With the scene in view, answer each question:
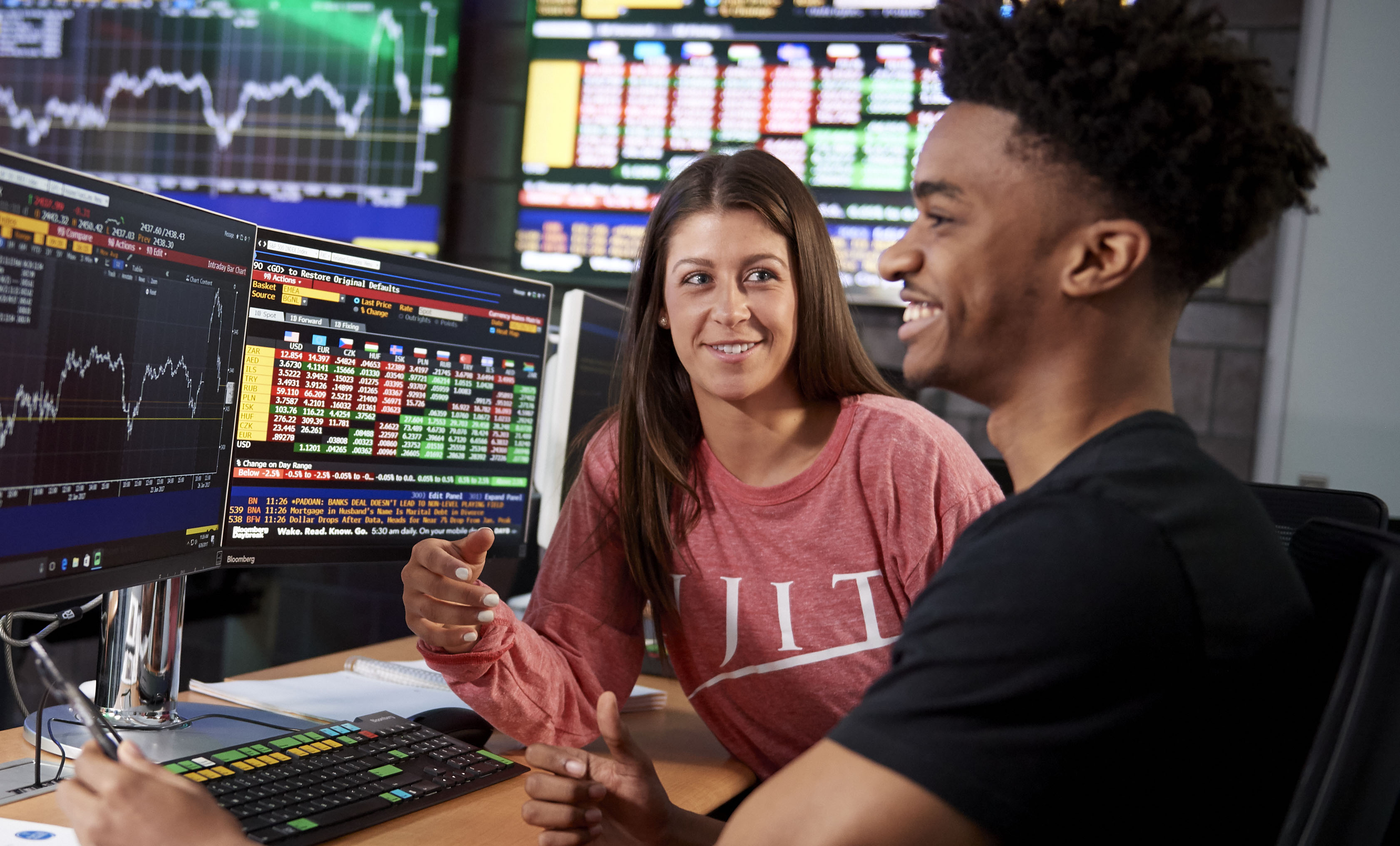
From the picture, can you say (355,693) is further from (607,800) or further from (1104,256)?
(1104,256)

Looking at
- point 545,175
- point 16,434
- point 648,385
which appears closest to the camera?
point 16,434

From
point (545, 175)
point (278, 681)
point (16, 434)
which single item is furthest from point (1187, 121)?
point (545, 175)

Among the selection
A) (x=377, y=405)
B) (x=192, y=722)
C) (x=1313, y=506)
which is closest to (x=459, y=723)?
(x=192, y=722)

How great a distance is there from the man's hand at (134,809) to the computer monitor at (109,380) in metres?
0.21

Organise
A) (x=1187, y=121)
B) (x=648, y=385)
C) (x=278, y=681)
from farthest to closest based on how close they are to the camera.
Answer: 1. (x=648, y=385)
2. (x=278, y=681)
3. (x=1187, y=121)

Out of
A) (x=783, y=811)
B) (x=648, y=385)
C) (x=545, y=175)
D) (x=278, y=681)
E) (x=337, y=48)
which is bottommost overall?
(x=278, y=681)

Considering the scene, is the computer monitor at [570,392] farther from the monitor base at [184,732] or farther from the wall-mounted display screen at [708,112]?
the wall-mounted display screen at [708,112]

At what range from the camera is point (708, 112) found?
9.23 feet

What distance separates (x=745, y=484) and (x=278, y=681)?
643 millimetres

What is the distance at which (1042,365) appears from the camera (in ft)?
2.33

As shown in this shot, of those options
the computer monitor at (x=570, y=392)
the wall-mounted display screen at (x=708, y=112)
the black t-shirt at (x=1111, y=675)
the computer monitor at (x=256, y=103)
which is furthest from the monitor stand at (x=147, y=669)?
the computer monitor at (x=256, y=103)

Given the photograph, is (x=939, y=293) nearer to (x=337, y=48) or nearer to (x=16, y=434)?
(x=16, y=434)

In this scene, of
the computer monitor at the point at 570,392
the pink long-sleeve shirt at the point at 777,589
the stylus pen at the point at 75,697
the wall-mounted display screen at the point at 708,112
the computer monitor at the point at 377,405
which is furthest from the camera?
the wall-mounted display screen at the point at 708,112

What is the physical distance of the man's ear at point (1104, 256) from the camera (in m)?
0.68
